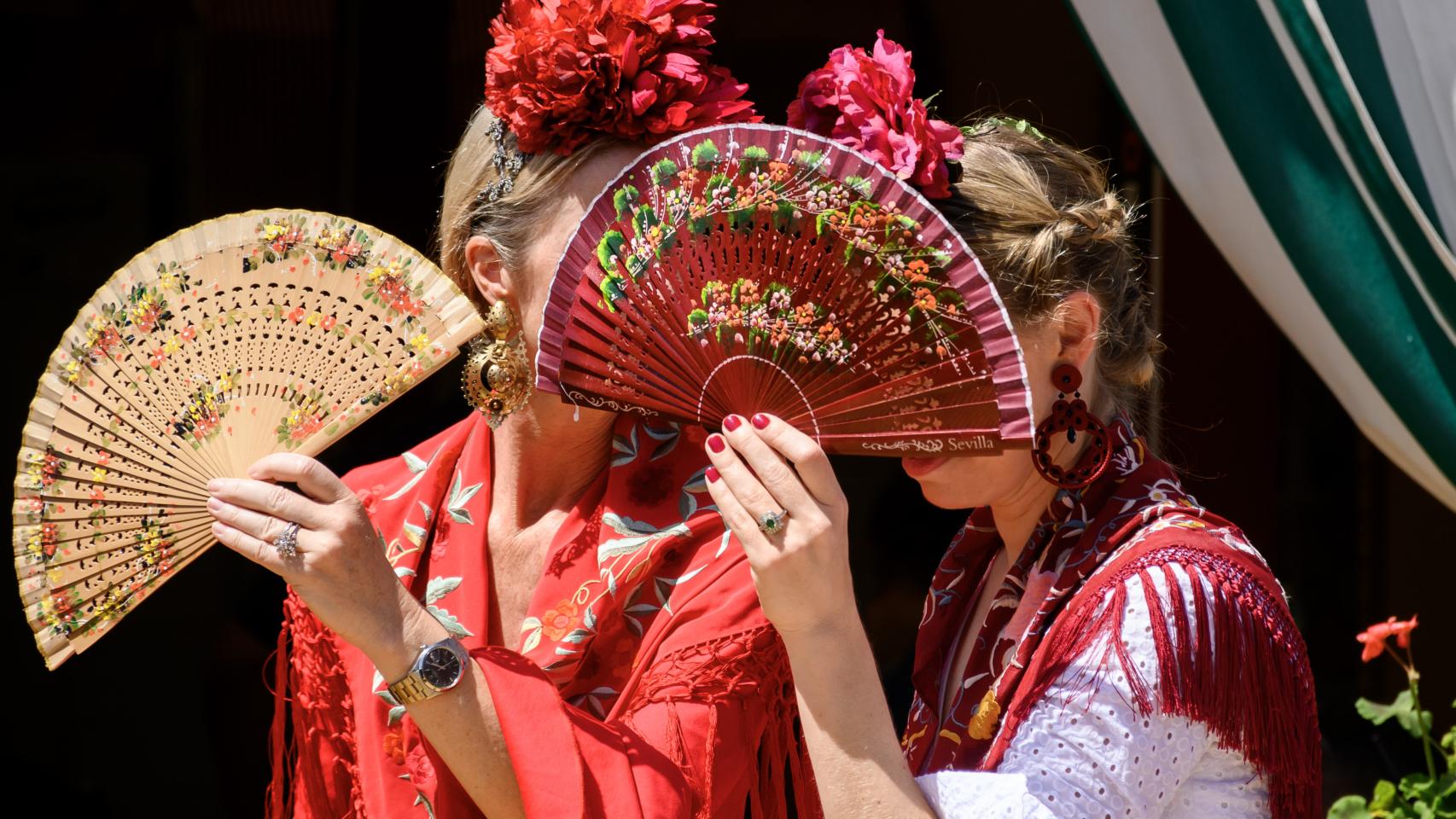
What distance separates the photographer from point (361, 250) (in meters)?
2.00

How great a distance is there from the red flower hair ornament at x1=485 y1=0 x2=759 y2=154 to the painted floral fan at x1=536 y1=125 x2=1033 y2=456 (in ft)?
0.74

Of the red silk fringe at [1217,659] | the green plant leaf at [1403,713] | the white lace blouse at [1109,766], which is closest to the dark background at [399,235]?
the green plant leaf at [1403,713]

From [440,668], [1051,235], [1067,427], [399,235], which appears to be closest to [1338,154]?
[1051,235]

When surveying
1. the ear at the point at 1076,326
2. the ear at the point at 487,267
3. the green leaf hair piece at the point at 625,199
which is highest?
the ear at the point at 487,267

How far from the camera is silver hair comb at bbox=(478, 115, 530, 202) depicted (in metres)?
2.19

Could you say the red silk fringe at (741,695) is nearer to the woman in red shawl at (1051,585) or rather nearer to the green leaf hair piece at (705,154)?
the woman in red shawl at (1051,585)

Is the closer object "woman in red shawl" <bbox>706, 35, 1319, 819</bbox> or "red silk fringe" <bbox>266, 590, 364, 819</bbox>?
"woman in red shawl" <bbox>706, 35, 1319, 819</bbox>

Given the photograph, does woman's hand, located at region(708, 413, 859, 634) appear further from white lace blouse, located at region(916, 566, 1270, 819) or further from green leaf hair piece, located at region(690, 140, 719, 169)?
green leaf hair piece, located at region(690, 140, 719, 169)

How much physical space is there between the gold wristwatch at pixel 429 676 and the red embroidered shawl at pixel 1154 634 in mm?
667

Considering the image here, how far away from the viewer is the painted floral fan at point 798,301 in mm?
1735

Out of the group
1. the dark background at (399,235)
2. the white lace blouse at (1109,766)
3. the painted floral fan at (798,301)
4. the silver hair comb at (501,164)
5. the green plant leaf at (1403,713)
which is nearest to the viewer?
the white lace blouse at (1109,766)

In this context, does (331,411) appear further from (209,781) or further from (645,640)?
(209,781)

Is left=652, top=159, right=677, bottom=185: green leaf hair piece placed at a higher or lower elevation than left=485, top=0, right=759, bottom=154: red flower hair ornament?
lower

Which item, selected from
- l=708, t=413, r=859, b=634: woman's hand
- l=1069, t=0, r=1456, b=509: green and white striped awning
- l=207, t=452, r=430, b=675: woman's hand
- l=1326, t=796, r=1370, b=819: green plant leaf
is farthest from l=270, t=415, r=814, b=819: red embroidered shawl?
l=1326, t=796, r=1370, b=819: green plant leaf
